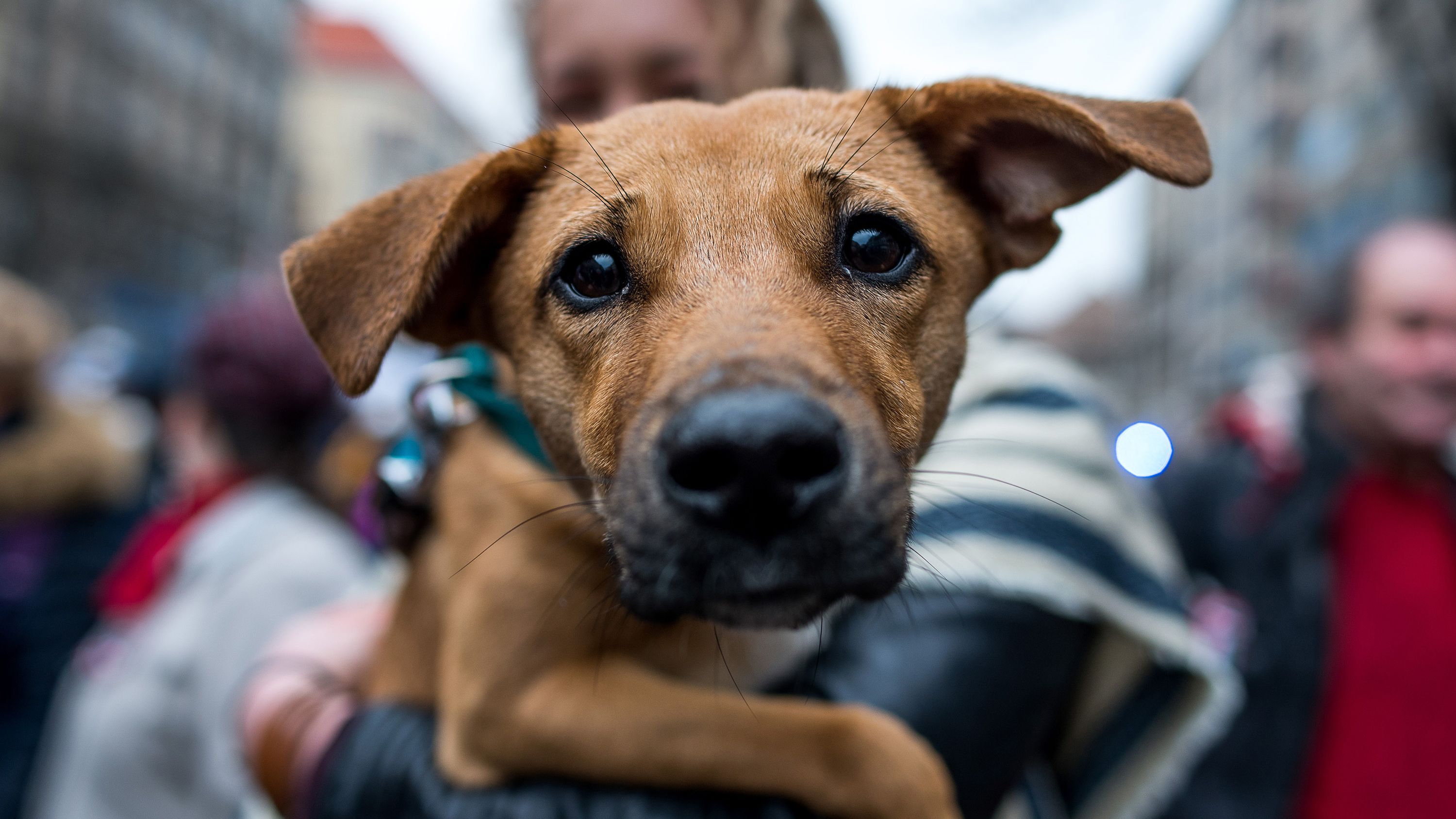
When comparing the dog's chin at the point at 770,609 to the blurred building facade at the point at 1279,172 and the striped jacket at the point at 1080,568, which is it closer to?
the striped jacket at the point at 1080,568

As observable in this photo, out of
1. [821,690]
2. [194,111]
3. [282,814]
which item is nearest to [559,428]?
[821,690]

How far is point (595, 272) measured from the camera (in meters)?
1.98

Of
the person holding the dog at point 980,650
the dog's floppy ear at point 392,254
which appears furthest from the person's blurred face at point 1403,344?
the dog's floppy ear at point 392,254

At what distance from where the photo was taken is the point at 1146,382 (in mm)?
76500

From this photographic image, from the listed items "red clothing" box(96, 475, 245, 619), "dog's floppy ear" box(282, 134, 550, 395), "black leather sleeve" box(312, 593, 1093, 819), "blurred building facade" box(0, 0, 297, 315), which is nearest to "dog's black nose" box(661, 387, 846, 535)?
"black leather sleeve" box(312, 593, 1093, 819)

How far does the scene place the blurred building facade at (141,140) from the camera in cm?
3406

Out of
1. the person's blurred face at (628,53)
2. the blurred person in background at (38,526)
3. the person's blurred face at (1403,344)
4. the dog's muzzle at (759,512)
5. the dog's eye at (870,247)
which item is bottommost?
the blurred person in background at (38,526)

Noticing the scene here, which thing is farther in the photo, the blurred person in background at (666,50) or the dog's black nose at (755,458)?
the blurred person in background at (666,50)

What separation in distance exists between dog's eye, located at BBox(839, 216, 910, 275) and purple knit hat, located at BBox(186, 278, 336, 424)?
356cm

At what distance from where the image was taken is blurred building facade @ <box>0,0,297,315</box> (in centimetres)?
3406

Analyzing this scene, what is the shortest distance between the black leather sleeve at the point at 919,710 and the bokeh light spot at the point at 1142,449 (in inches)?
33.6

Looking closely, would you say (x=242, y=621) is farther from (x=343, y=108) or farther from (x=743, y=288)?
(x=343, y=108)

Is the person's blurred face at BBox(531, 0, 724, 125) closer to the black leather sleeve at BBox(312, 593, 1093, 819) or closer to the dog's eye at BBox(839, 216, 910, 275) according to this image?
the dog's eye at BBox(839, 216, 910, 275)

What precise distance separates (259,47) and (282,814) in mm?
59768
